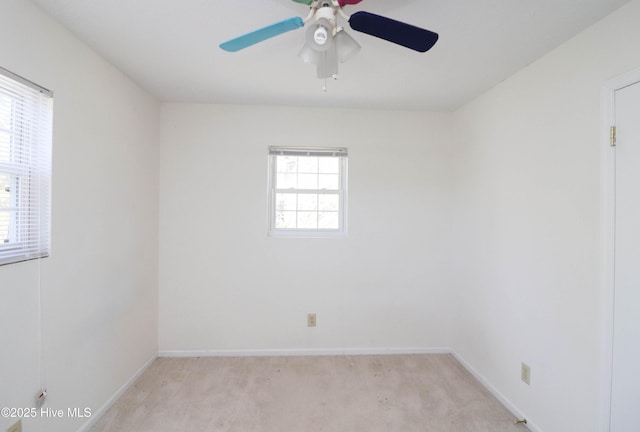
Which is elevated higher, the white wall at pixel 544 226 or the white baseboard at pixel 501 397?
the white wall at pixel 544 226

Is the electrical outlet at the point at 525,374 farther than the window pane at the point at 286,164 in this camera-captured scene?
No

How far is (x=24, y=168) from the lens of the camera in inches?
54.2

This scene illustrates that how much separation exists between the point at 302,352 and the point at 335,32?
2630mm

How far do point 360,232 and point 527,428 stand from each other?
1832mm

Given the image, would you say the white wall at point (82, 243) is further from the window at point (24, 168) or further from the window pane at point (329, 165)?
the window pane at point (329, 165)

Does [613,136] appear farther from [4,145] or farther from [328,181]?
[4,145]

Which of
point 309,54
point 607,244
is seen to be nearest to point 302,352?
point 607,244

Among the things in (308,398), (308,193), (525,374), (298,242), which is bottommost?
(308,398)

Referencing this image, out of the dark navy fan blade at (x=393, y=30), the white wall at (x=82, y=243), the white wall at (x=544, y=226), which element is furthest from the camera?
the white wall at (x=544, y=226)

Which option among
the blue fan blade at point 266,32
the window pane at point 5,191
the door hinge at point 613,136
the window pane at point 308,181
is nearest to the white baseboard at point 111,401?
the window pane at point 5,191

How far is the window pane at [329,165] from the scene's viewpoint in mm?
2822

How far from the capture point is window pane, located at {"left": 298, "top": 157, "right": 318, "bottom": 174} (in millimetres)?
2801

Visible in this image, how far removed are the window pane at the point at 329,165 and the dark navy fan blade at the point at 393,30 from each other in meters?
1.70

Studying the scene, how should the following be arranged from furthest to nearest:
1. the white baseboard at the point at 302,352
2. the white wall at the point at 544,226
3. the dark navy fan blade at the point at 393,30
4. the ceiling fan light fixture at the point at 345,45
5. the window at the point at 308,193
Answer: the window at the point at 308,193
the white baseboard at the point at 302,352
the white wall at the point at 544,226
the ceiling fan light fixture at the point at 345,45
the dark navy fan blade at the point at 393,30
